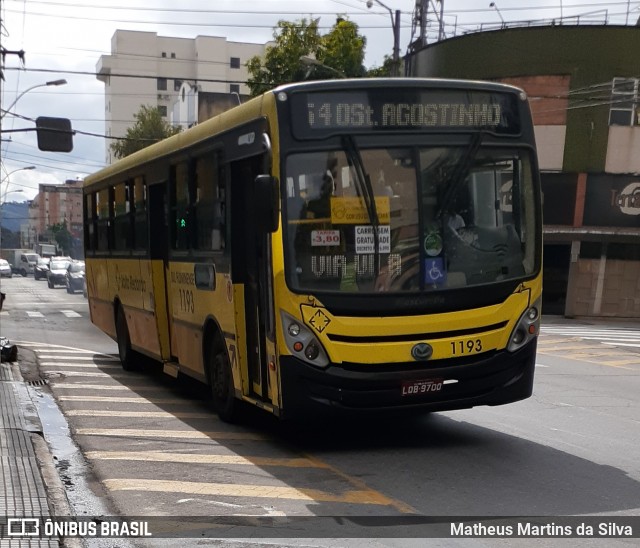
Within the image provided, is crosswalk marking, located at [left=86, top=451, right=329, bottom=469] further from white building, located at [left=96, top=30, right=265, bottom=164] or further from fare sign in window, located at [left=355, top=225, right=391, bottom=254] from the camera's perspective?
white building, located at [left=96, top=30, right=265, bottom=164]

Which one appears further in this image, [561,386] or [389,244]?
[561,386]

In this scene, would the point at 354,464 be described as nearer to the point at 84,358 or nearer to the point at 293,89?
the point at 293,89

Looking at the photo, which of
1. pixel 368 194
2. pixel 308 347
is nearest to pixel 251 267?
pixel 308 347

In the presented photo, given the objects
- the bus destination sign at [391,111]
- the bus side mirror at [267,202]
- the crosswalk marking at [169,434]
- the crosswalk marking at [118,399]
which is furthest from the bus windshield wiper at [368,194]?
the crosswalk marking at [118,399]

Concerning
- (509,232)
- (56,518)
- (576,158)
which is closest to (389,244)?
(509,232)

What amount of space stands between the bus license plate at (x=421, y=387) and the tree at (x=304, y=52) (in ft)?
122

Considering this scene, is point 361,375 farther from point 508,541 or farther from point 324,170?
point 508,541

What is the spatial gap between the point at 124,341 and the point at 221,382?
6.03 meters

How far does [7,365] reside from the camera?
16.0m

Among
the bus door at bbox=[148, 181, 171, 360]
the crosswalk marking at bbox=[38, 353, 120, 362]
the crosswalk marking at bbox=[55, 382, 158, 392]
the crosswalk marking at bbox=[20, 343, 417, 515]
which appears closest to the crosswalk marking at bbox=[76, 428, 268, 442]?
the crosswalk marking at bbox=[20, 343, 417, 515]

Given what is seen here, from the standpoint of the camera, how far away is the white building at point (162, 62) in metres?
99.8

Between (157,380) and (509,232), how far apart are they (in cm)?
802

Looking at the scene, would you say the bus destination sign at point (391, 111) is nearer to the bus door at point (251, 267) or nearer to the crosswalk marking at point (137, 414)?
the bus door at point (251, 267)

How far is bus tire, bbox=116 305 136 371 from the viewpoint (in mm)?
15945
